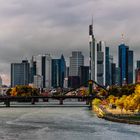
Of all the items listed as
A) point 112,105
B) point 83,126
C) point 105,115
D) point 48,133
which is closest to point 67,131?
point 48,133

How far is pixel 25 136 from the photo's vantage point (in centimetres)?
10031

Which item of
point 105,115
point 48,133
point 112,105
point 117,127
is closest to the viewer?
point 48,133

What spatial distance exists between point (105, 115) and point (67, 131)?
38142 mm

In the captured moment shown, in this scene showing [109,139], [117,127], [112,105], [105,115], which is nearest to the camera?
[109,139]

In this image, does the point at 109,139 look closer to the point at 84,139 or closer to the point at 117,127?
the point at 84,139

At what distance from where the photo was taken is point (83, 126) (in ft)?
400

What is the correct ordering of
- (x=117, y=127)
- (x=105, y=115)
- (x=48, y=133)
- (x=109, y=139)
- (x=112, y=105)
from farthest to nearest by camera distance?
(x=112, y=105)
(x=105, y=115)
(x=117, y=127)
(x=48, y=133)
(x=109, y=139)

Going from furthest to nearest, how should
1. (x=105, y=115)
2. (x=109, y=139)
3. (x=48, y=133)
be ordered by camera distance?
(x=105, y=115) < (x=48, y=133) < (x=109, y=139)

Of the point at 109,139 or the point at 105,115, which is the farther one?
the point at 105,115

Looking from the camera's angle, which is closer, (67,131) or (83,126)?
(67,131)

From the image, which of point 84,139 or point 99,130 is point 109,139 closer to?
point 84,139

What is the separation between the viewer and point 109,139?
94938 mm

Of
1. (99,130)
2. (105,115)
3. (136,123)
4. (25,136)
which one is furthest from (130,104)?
(25,136)

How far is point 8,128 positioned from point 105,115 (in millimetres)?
36013
